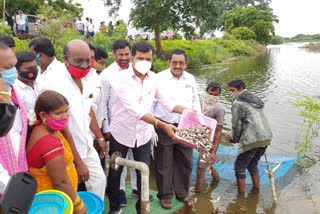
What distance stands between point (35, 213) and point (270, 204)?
3560 mm

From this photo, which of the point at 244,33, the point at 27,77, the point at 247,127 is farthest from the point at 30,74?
the point at 244,33

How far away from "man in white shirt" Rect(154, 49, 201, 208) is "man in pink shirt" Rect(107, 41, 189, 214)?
0.31 metres

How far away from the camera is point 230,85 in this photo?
4.15 meters

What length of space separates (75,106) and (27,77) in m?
0.75

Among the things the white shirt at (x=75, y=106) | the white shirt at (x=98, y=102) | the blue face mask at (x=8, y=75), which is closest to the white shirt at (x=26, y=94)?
the white shirt at (x=75, y=106)

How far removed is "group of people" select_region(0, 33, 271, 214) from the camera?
196 cm

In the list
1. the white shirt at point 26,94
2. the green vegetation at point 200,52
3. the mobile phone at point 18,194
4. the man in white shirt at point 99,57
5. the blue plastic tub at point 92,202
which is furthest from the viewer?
the green vegetation at point 200,52

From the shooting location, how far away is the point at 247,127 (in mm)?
4074

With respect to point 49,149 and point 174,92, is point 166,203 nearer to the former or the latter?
point 174,92

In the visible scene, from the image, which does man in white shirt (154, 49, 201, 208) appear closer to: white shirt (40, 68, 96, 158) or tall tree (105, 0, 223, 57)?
white shirt (40, 68, 96, 158)

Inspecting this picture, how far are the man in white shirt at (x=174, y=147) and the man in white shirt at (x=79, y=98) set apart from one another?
1019 mm

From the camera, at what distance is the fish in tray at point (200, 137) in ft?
9.64

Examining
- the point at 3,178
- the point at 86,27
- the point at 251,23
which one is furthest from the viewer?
the point at 251,23

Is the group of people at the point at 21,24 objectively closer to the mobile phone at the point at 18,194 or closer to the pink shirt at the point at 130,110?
the pink shirt at the point at 130,110
